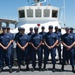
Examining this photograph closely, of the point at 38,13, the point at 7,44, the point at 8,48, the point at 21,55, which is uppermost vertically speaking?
the point at 38,13

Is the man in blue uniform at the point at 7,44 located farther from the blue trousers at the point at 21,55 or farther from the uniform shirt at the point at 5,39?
the blue trousers at the point at 21,55

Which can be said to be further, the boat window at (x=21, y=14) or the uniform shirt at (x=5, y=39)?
the boat window at (x=21, y=14)

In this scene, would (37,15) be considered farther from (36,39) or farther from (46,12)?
(36,39)

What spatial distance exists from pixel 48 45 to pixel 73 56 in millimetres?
985

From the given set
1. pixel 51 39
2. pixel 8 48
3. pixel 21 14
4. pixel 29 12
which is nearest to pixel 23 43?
pixel 8 48

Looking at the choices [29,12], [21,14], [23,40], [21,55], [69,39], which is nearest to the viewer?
[69,39]

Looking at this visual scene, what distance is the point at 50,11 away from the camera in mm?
13047

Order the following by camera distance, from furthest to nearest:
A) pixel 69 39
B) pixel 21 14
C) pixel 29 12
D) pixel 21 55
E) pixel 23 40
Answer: pixel 21 14 → pixel 29 12 → pixel 21 55 → pixel 23 40 → pixel 69 39

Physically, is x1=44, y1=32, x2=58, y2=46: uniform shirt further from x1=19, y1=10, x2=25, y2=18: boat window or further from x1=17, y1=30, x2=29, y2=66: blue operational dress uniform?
x1=19, y1=10, x2=25, y2=18: boat window

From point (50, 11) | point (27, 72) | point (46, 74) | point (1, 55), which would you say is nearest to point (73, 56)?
point (46, 74)

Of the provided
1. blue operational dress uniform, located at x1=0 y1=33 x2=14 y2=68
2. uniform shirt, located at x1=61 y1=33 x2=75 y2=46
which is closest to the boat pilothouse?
blue operational dress uniform, located at x1=0 y1=33 x2=14 y2=68

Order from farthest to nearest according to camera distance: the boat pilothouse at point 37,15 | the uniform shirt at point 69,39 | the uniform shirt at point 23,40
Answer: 1. the boat pilothouse at point 37,15
2. the uniform shirt at point 23,40
3. the uniform shirt at point 69,39

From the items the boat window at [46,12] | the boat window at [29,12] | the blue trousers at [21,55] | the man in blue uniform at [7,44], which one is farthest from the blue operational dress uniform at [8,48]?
the boat window at [46,12]

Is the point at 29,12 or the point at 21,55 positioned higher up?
the point at 29,12
